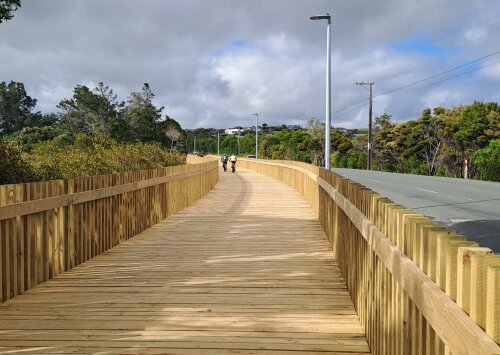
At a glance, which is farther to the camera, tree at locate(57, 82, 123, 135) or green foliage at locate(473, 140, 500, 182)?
tree at locate(57, 82, 123, 135)

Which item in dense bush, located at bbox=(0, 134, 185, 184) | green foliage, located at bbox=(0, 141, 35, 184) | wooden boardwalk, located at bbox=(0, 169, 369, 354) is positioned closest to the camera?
wooden boardwalk, located at bbox=(0, 169, 369, 354)

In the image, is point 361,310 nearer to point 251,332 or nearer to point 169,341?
point 251,332

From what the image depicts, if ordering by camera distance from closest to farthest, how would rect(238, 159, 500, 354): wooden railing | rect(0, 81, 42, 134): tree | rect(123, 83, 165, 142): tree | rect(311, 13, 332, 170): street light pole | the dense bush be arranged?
rect(238, 159, 500, 354): wooden railing
the dense bush
rect(311, 13, 332, 170): street light pole
rect(123, 83, 165, 142): tree
rect(0, 81, 42, 134): tree

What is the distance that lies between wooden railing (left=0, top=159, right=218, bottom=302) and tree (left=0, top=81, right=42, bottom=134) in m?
131

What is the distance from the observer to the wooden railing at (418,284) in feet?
6.35

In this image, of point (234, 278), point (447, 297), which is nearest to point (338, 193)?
point (234, 278)

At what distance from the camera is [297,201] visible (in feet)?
57.8

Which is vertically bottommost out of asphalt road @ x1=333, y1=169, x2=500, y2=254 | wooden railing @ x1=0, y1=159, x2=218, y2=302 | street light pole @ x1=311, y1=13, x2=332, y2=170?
asphalt road @ x1=333, y1=169, x2=500, y2=254

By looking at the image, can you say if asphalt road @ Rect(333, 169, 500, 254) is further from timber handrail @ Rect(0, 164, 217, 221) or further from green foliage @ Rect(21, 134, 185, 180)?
green foliage @ Rect(21, 134, 185, 180)

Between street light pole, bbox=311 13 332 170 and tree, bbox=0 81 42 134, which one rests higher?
tree, bbox=0 81 42 134

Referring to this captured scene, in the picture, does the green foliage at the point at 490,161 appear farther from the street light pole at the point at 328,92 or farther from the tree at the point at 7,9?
the tree at the point at 7,9

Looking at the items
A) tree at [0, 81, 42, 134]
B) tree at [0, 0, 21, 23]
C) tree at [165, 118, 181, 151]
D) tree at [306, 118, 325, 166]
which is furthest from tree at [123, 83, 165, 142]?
tree at [0, 0, 21, 23]

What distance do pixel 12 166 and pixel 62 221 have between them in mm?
3395

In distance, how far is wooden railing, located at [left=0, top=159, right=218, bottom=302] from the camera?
560 centimetres
